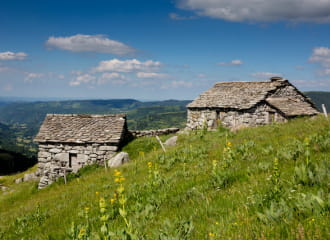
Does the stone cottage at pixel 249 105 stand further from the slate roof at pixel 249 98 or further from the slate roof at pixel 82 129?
the slate roof at pixel 82 129

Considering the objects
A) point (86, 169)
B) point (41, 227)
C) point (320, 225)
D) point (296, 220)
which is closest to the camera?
point (320, 225)

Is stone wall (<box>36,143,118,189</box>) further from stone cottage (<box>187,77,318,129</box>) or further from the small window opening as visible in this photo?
stone cottage (<box>187,77,318,129</box>)

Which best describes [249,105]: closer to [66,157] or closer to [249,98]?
[249,98]

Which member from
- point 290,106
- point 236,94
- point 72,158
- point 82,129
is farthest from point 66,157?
point 290,106

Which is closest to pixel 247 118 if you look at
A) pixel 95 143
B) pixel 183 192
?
pixel 95 143

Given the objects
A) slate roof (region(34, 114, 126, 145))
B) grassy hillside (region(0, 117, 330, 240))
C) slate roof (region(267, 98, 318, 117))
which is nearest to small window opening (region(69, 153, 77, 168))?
slate roof (region(34, 114, 126, 145))

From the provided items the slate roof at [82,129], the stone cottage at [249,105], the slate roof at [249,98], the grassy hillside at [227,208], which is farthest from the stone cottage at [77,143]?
the grassy hillside at [227,208]

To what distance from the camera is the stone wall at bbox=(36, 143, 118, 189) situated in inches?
913

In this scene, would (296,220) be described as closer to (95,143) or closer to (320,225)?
(320,225)

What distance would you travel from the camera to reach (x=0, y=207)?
1845cm

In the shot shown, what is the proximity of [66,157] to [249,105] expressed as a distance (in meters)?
19.3

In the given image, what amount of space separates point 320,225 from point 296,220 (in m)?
0.32

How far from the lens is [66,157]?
24.3m

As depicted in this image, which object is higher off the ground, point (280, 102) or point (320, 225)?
point (280, 102)
